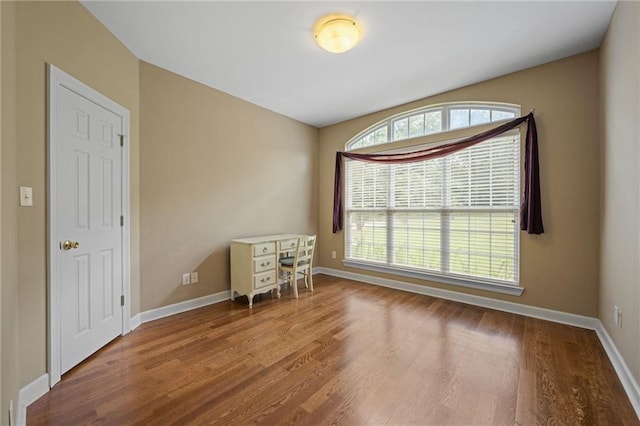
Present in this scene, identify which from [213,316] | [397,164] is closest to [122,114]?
[213,316]

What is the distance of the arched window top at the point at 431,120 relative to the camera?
325cm

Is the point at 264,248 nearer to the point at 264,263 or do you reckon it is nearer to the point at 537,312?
the point at 264,263

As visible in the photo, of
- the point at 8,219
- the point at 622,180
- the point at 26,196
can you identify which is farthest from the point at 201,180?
the point at 622,180

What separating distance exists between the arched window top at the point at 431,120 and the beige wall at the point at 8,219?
386cm

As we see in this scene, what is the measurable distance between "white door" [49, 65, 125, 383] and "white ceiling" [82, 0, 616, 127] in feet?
2.80

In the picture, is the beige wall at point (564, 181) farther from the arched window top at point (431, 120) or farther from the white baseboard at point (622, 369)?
the white baseboard at point (622, 369)

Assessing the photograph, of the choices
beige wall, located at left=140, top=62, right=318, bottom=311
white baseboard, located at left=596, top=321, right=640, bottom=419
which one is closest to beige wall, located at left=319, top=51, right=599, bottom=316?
white baseboard, located at left=596, top=321, right=640, bottom=419

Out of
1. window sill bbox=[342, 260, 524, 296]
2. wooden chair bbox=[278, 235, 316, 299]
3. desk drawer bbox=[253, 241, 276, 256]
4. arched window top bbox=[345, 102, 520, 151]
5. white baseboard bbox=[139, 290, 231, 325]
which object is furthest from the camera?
wooden chair bbox=[278, 235, 316, 299]

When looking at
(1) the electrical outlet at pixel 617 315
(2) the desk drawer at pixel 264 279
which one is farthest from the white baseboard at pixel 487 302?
(2) the desk drawer at pixel 264 279

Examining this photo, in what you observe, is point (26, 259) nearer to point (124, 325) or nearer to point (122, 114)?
point (124, 325)

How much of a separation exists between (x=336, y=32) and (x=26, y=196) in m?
2.45

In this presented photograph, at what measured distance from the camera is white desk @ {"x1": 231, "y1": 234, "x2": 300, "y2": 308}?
334 centimetres

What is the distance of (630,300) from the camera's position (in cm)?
179

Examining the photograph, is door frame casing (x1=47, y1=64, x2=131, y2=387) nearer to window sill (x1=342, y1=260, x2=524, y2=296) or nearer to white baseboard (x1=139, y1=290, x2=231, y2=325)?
white baseboard (x1=139, y1=290, x2=231, y2=325)
